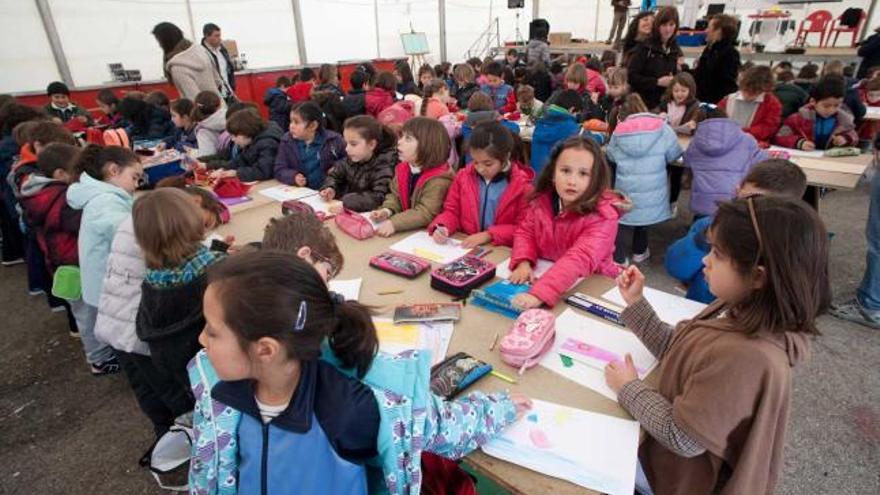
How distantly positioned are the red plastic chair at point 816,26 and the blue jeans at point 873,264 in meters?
8.40

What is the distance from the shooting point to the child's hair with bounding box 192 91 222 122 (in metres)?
4.22

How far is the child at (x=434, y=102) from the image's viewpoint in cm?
462

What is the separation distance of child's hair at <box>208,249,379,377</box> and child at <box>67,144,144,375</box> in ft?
5.34

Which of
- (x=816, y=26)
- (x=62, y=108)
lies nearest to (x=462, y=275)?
(x=62, y=108)

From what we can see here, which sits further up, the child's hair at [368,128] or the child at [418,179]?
the child's hair at [368,128]

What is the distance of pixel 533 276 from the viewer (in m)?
1.77

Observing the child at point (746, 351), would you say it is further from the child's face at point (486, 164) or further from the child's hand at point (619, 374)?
the child's face at point (486, 164)

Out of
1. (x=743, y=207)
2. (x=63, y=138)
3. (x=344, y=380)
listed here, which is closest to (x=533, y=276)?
(x=743, y=207)

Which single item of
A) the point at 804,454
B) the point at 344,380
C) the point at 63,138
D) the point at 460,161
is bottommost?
the point at 804,454

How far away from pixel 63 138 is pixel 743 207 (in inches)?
151

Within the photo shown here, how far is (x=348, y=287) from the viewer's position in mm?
1765

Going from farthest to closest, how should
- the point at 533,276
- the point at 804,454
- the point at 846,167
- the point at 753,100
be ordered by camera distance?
the point at 753,100, the point at 846,167, the point at 804,454, the point at 533,276

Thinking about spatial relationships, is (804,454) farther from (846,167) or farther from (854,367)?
(846,167)

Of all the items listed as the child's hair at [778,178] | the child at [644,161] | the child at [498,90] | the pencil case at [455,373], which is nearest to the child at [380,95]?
the child at [498,90]
